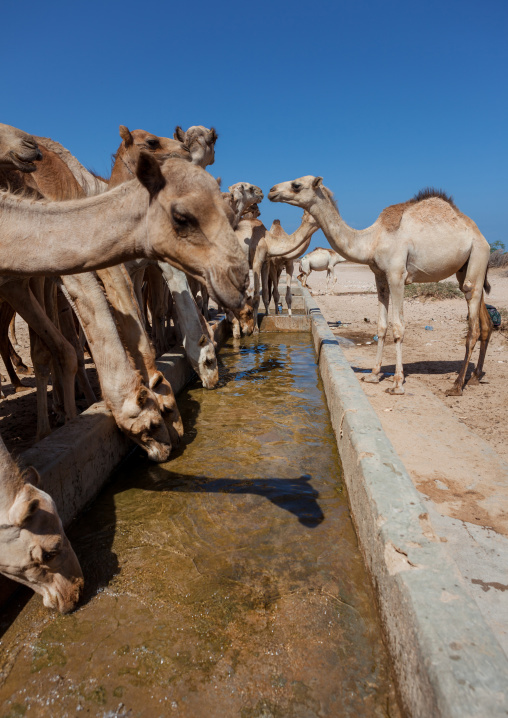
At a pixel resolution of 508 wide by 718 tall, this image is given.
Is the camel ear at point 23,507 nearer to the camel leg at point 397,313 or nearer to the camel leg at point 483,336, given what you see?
the camel leg at point 397,313

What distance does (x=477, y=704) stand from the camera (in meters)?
1.22

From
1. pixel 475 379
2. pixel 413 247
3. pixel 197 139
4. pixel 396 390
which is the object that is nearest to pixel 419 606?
pixel 396 390

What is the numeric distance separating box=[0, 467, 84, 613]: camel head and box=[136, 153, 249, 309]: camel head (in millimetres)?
1145

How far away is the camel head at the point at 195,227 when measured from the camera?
199 cm

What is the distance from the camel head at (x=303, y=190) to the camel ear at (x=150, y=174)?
5.41 m

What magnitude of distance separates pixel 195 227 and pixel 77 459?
1.82m

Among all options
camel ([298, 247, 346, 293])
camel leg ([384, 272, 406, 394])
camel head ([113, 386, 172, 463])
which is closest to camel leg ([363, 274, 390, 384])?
camel leg ([384, 272, 406, 394])

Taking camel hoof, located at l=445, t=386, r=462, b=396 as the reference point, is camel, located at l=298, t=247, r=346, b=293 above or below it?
above

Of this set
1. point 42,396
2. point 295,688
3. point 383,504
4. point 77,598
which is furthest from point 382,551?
point 42,396

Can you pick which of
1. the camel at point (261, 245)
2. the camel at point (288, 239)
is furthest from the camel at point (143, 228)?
the camel at point (288, 239)

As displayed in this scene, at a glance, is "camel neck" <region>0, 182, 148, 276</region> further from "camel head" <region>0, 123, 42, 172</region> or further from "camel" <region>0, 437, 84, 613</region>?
"camel" <region>0, 437, 84, 613</region>

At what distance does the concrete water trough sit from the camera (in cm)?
133

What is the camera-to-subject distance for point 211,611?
7.27ft

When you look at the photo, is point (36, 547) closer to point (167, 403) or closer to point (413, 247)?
point (167, 403)
